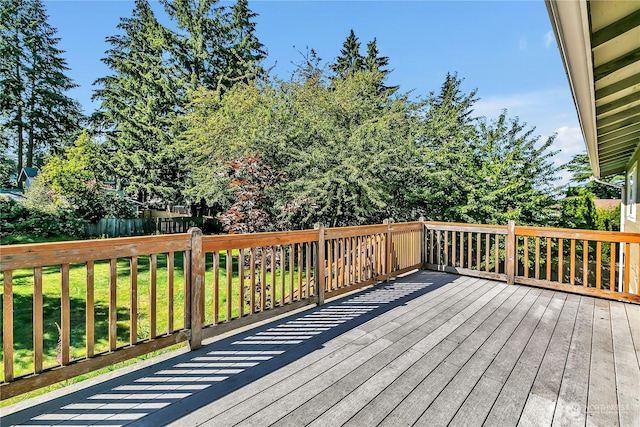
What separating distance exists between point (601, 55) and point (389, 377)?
266 cm

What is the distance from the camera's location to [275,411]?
5.95ft

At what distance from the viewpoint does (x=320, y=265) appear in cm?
372

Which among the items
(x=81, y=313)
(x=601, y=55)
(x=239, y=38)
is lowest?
(x=81, y=313)

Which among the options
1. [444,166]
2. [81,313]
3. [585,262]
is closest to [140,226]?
[81,313]

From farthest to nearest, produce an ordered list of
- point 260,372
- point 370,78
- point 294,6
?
1. point 370,78
2. point 294,6
3. point 260,372

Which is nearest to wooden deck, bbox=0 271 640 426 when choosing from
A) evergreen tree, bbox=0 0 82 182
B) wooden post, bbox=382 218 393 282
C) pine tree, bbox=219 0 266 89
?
wooden post, bbox=382 218 393 282

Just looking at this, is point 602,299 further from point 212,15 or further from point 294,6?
point 212,15

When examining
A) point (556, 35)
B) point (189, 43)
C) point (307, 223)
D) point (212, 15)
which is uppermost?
point (212, 15)

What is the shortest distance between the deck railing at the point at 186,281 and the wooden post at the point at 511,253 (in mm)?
13

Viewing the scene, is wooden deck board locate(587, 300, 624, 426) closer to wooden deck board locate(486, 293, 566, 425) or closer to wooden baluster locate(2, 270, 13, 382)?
wooden deck board locate(486, 293, 566, 425)

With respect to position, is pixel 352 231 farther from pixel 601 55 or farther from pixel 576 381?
pixel 601 55

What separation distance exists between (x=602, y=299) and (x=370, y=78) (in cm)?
726

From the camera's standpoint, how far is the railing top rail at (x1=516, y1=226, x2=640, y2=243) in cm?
380

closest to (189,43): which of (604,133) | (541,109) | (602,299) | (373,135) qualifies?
(373,135)
